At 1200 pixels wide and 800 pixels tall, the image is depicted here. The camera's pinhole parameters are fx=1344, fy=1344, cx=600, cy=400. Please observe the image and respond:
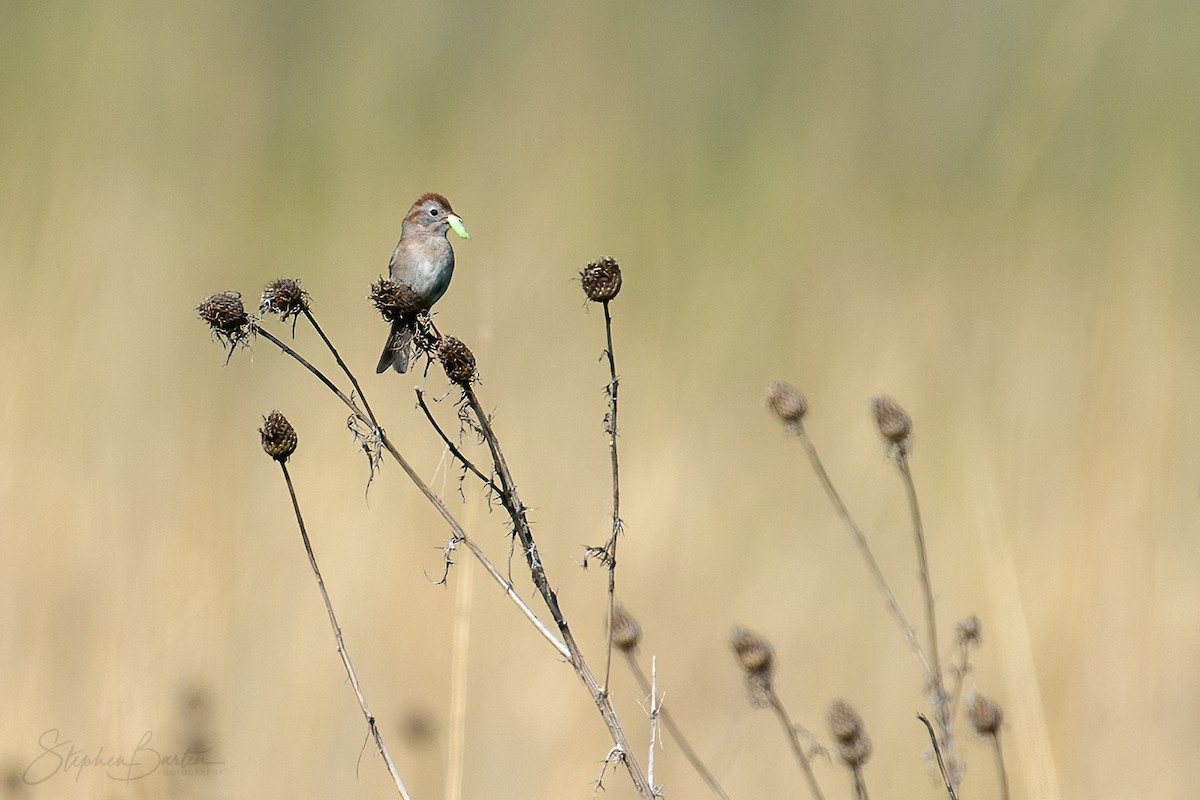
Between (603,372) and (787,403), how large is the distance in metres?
2.41

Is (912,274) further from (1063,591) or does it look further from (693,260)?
(1063,591)

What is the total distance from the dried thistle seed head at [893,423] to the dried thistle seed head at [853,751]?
0.52m

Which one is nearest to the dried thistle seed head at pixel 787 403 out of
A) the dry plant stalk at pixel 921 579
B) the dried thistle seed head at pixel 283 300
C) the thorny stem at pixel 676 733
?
the dry plant stalk at pixel 921 579

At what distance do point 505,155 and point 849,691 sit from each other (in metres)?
2.58

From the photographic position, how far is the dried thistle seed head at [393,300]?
215 centimetres

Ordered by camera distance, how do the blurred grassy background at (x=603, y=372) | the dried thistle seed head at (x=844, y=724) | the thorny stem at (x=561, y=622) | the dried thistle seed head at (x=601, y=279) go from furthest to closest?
1. the blurred grassy background at (x=603, y=372)
2. the dried thistle seed head at (x=844, y=724)
3. the dried thistle seed head at (x=601, y=279)
4. the thorny stem at (x=561, y=622)

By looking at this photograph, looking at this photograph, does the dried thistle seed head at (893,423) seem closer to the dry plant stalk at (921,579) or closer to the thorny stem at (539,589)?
the dry plant stalk at (921,579)

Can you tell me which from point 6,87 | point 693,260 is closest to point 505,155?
point 693,260

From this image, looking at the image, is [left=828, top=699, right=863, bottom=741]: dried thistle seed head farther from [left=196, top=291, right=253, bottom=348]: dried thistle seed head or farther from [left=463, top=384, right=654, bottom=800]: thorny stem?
[left=196, top=291, right=253, bottom=348]: dried thistle seed head

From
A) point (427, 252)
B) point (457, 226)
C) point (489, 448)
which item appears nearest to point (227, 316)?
point (489, 448)

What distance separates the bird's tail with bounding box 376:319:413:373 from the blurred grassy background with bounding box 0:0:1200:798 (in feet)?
0.67

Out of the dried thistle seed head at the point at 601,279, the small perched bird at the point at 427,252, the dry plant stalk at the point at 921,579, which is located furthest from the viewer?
the small perched bird at the point at 427,252

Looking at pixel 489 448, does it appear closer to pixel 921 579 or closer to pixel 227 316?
pixel 227 316

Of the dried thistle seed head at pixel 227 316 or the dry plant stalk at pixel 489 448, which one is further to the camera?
the dried thistle seed head at pixel 227 316
